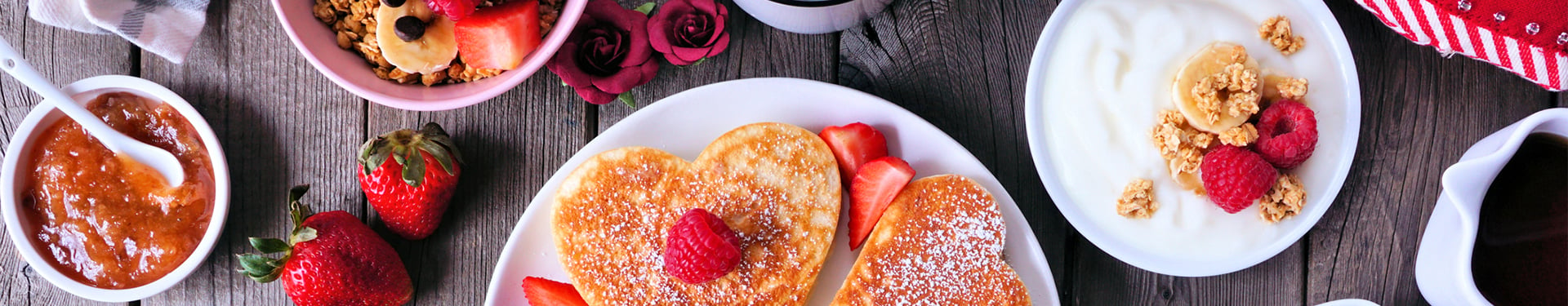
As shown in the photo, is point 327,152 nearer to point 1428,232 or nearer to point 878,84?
point 878,84

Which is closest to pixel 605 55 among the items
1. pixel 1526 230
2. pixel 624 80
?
pixel 624 80

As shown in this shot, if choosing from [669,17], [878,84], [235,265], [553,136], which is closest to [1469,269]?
[878,84]

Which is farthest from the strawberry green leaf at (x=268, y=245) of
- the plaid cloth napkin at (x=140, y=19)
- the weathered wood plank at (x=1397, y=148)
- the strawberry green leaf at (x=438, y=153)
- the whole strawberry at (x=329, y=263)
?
the weathered wood plank at (x=1397, y=148)

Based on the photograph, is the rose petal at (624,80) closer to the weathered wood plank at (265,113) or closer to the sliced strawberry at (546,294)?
the sliced strawberry at (546,294)

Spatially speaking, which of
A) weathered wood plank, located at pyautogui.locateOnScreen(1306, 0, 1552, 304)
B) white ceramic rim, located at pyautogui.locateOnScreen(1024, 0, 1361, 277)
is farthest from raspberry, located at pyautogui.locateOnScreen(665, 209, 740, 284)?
weathered wood plank, located at pyautogui.locateOnScreen(1306, 0, 1552, 304)

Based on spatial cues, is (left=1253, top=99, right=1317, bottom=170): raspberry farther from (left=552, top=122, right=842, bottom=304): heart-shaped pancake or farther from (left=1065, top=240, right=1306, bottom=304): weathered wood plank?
(left=552, top=122, right=842, bottom=304): heart-shaped pancake

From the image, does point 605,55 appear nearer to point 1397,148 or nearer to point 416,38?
point 416,38
